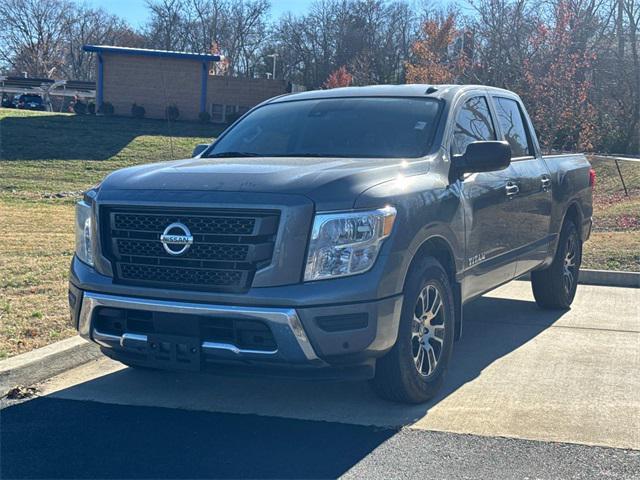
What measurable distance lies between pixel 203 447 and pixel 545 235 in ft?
12.9

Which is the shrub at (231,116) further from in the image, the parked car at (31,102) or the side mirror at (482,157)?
the side mirror at (482,157)

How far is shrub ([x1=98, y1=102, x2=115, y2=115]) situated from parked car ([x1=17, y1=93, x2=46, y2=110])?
55.9 ft

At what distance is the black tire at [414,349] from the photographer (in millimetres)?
4676

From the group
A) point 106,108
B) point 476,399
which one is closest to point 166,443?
point 476,399

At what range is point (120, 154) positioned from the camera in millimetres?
31547

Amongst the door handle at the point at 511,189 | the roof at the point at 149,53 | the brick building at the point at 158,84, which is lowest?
the door handle at the point at 511,189

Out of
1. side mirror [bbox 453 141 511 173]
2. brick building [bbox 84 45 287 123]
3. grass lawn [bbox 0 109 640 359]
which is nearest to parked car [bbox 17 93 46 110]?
brick building [bbox 84 45 287 123]

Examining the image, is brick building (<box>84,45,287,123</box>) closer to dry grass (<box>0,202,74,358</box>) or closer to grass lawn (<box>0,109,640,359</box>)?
grass lawn (<box>0,109,640,359</box>)

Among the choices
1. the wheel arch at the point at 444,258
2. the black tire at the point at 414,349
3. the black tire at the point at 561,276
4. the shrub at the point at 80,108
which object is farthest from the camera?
the shrub at the point at 80,108

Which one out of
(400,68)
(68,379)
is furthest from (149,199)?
(400,68)

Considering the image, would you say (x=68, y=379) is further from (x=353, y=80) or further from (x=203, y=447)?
(x=353, y=80)

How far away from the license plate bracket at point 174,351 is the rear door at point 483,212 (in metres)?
1.97

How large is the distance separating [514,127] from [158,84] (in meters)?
35.8

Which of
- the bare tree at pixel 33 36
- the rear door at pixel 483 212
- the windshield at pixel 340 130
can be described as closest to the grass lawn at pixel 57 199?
the windshield at pixel 340 130
